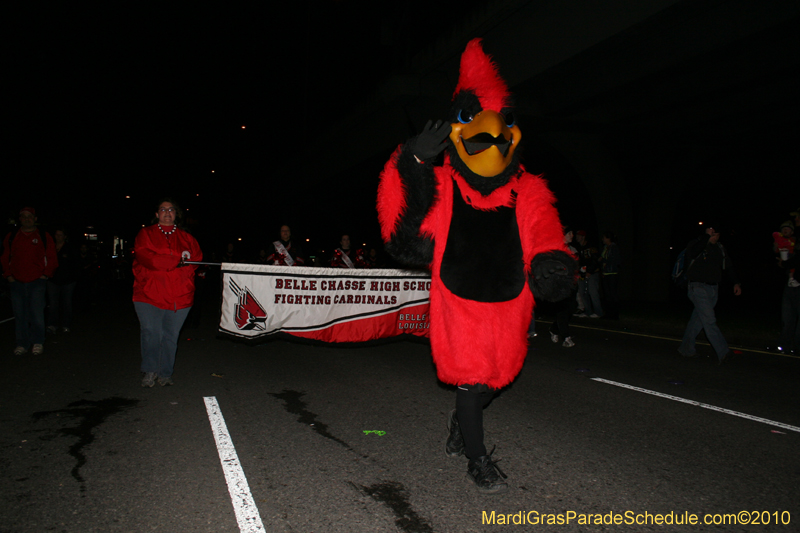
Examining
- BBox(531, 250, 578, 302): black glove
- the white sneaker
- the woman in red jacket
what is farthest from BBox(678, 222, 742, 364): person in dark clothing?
the white sneaker

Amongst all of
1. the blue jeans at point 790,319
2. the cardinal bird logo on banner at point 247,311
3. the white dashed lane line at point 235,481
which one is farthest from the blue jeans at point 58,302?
the blue jeans at point 790,319

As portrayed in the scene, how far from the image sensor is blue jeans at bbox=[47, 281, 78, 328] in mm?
9297

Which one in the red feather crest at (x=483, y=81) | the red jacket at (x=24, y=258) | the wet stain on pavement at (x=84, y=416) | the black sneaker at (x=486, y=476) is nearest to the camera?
the black sneaker at (x=486, y=476)

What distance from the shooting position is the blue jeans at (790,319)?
7.96 meters

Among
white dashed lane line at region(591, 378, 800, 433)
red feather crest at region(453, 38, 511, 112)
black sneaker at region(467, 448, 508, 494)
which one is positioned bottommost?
white dashed lane line at region(591, 378, 800, 433)

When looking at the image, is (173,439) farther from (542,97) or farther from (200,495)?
(542,97)

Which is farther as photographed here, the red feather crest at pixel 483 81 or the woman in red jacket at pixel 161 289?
the woman in red jacket at pixel 161 289

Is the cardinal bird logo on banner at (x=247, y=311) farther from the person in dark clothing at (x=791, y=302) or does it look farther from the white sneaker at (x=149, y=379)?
the person in dark clothing at (x=791, y=302)

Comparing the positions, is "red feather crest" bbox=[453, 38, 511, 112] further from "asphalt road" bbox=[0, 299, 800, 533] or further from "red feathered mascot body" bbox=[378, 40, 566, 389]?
"asphalt road" bbox=[0, 299, 800, 533]

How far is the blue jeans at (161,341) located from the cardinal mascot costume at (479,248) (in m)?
3.37

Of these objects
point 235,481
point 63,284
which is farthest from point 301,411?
point 63,284

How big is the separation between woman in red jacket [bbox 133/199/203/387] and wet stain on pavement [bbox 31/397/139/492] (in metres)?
0.58

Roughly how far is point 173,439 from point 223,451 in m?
0.50

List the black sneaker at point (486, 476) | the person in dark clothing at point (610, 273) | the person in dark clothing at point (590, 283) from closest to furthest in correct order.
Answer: the black sneaker at point (486, 476), the person in dark clothing at point (590, 283), the person in dark clothing at point (610, 273)
